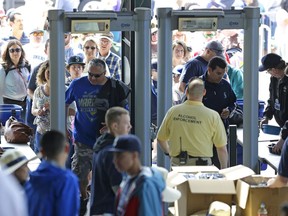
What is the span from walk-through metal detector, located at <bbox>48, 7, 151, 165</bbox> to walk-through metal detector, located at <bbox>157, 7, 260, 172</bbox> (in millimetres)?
150

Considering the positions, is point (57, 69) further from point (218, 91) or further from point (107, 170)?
point (107, 170)

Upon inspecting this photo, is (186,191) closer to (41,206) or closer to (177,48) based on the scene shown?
(41,206)

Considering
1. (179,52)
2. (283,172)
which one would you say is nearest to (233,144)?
(179,52)

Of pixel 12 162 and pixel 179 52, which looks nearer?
pixel 12 162

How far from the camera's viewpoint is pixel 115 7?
49.3 ft

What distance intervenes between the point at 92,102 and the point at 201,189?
74.3 inches

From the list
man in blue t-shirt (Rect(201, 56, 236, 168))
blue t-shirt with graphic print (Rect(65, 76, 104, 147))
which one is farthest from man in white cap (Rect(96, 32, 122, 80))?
blue t-shirt with graphic print (Rect(65, 76, 104, 147))

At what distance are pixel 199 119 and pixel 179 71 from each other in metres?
3.70

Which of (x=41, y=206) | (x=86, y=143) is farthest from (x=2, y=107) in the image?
(x=41, y=206)

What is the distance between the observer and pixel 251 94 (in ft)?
35.1

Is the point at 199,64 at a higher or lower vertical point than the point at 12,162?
higher

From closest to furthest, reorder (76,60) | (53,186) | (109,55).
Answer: (53,186), (76,60), (109,55)

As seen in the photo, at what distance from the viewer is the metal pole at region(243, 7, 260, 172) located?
34.9 ft

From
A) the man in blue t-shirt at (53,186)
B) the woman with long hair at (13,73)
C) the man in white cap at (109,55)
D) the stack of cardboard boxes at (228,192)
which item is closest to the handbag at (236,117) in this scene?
the man in white cap at (109,55)
